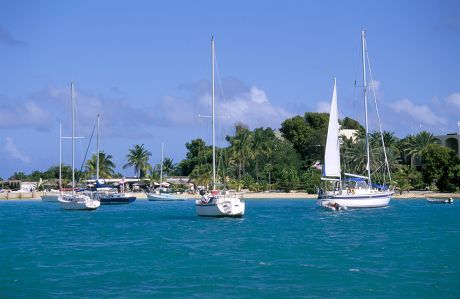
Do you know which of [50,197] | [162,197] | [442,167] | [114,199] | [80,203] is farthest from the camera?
[50,197]

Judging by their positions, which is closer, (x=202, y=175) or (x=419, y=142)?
(x=419, y=142)

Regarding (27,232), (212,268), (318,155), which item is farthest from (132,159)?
(212,268)

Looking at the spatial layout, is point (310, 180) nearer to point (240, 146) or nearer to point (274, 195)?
point (274, 195)

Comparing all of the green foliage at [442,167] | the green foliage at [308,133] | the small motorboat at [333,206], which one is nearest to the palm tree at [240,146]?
the green foliage at [308,133]

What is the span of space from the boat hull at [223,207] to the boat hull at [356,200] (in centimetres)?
1380

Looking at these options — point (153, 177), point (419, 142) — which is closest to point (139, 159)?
point (153, 177)

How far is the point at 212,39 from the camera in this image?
56688 millimetres

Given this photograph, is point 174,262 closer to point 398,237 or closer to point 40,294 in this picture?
point 40,294

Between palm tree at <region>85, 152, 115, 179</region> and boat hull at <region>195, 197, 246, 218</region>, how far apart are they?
75.0 m

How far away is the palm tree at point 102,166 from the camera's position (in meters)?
125

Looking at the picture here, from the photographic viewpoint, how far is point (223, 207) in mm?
51875

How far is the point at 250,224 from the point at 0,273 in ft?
83.1

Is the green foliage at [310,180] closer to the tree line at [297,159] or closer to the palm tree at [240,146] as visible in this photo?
the tree line at [297,159]

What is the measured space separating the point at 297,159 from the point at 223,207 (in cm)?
7142
